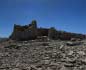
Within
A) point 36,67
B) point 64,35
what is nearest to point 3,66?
point 36,67

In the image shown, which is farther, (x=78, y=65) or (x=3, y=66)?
(x=3, y=66)

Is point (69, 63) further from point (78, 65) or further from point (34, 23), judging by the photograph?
point (34, 23)

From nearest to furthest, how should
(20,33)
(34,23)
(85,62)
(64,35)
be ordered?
(85,62), (20,33), (34,23), (64,35)

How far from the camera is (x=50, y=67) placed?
8.34 metres

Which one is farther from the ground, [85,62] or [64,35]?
[64,35]

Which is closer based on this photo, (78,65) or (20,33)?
(78,65)

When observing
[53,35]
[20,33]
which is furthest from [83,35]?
[20,33]

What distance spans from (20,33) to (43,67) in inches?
696

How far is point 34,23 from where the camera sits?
92.5 feet

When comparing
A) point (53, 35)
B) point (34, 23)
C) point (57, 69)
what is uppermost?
point (34, 23)

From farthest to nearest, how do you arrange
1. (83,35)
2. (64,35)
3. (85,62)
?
(83,35)
(64,35)
(85,62)

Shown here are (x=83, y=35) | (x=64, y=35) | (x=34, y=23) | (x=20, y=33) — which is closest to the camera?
(x=20, y=33)

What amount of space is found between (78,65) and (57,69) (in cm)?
105

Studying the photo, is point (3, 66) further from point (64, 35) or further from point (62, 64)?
point (64, 35)
